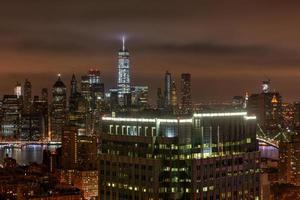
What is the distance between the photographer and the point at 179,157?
70.7ft

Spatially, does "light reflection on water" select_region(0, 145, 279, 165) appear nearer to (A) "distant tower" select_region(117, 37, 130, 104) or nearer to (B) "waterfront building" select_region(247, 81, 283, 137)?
(B) "waterfront building" select_region(247, 81, 283, 137)

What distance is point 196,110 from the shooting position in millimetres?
23328

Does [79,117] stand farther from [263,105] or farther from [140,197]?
[140,197]

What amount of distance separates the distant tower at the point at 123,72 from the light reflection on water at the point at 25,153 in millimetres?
15138

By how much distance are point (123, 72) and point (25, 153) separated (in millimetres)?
21209

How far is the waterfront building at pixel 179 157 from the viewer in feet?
70.5

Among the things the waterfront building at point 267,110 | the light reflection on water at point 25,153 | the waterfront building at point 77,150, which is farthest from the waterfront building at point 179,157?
the waterfront building at point 267,110

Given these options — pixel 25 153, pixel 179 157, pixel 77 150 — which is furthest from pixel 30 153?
pixel 179 157

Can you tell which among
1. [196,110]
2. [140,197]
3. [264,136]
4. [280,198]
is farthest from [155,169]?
[264,136]

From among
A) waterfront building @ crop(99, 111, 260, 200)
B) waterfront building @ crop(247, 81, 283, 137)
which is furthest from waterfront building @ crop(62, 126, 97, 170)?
waterfront building @ crop(99, 111, 260, 200)

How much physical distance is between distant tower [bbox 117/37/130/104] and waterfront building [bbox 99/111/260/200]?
220 feet

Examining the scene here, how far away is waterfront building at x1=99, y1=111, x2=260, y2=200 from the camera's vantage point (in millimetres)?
21500

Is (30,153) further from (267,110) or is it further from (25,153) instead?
(267,110)

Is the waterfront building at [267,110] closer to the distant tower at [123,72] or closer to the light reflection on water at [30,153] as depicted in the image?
the light reflection on water at [30,153]
